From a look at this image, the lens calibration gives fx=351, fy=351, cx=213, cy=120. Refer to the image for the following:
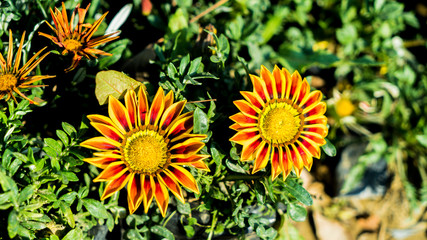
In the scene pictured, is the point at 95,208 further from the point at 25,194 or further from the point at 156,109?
the point at 156,109

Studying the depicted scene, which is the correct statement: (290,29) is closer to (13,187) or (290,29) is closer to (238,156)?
(238,156)

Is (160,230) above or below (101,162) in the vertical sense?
below

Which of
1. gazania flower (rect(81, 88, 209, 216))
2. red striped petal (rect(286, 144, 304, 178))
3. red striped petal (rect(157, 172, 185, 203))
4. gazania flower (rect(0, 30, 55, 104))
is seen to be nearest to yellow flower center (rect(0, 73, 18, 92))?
gazania flower (rect(0, 30, 55, 104))

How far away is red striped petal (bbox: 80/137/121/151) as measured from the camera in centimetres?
99

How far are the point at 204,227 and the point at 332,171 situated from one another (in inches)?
51.0

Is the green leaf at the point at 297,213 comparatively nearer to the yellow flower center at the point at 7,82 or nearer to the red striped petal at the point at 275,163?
the red striped petal at the point at 275,163

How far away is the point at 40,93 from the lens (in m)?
1.33

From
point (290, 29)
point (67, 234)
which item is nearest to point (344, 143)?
point (290, 29)

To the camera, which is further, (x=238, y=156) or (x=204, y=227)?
(x=204, y=227)

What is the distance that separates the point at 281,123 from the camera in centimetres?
118

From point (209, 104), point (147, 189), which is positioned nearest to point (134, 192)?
point (147, 189)

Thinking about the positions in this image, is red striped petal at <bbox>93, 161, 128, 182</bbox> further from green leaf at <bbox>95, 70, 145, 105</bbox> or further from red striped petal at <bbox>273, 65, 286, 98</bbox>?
red striped petal at <bbox>273, 65, 286, 98</bbox>

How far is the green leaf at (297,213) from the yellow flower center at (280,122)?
0.89ft

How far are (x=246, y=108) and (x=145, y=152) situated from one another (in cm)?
34
